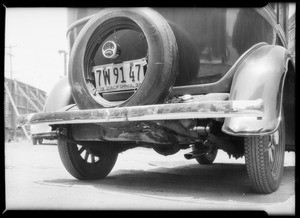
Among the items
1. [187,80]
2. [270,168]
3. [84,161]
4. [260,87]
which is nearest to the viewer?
[260,87]

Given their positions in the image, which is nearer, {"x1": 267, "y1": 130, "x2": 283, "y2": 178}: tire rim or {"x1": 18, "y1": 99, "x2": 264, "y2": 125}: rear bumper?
{"x1": 18, "y1": 99, "x2": 264, "y2": 125}: rear bumper

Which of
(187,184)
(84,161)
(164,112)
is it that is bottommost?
(187,184)

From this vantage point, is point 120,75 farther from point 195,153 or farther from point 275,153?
point 275,153

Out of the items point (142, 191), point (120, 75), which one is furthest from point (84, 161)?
point (120, 75)

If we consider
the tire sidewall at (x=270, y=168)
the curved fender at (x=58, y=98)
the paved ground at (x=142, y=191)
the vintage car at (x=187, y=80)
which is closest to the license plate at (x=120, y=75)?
the vintage car at (x=187, y=80)

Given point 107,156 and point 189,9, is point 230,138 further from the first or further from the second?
point 107,156

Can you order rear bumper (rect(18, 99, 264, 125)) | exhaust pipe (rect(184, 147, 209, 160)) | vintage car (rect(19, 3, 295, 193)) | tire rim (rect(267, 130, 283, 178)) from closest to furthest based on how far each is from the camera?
rear bumper (rect(18, 99, 264, 125)) < vintage car (rect(19, 3, 295, 193)) < tire rim (rect(267, 130, 283, 178)) < exhaust pipe (rect(184, 147, 209, 160))

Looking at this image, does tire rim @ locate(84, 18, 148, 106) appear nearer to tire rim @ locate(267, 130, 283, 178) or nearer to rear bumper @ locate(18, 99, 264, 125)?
rear bumper @ locate(18, 99, 264, 125)

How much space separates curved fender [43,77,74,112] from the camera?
143 inches

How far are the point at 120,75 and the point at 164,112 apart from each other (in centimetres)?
59

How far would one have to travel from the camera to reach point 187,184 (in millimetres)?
3506

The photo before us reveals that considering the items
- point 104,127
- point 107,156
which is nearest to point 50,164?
point 107,156

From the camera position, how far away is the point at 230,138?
3.13m

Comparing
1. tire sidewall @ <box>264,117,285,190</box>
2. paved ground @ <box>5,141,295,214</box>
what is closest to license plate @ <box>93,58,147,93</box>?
paved ground @ <box>5,141,295,214</box>
